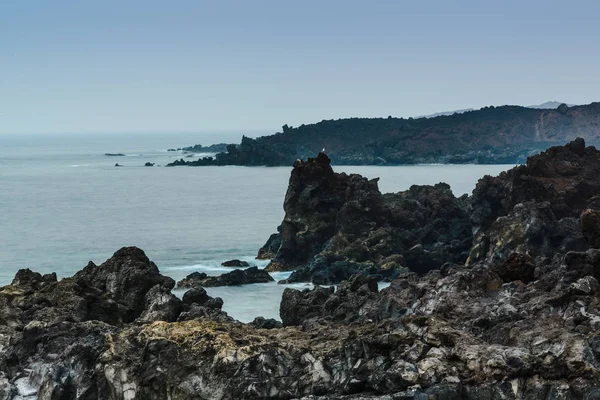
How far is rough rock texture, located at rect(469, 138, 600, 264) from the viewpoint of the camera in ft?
137

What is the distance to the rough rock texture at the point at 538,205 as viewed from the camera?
4175 cm

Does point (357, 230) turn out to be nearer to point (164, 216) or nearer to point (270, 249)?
point (270, 249)

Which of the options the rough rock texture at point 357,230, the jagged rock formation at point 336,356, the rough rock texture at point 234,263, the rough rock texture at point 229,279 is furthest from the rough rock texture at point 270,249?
the jagged rock formation at point 336,356

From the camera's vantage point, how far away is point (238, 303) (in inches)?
1623

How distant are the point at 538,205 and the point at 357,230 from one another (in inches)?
397

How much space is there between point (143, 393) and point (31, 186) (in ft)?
408

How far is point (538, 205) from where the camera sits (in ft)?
142

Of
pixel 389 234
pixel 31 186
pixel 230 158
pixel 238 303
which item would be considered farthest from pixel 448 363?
pixel 230 158

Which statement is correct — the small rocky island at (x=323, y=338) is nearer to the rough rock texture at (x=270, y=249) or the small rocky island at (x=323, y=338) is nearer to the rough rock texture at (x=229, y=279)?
the rough rock texture at (x=229, y=279)

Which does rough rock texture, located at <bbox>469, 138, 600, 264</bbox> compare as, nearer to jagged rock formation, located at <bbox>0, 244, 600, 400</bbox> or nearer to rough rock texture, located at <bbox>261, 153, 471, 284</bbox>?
rough rock texture, located at <bbox>261, 153, 471, 284</bbox>

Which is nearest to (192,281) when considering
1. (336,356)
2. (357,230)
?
(357,230)

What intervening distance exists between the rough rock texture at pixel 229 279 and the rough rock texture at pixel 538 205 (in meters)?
9.78

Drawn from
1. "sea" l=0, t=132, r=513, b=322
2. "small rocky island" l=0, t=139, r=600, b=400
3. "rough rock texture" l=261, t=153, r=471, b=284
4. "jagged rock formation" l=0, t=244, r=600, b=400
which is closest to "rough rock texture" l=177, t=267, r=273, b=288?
"sea" l=0, t=132, r=513, b=322

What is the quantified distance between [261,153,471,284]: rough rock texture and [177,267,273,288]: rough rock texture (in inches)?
65.9
